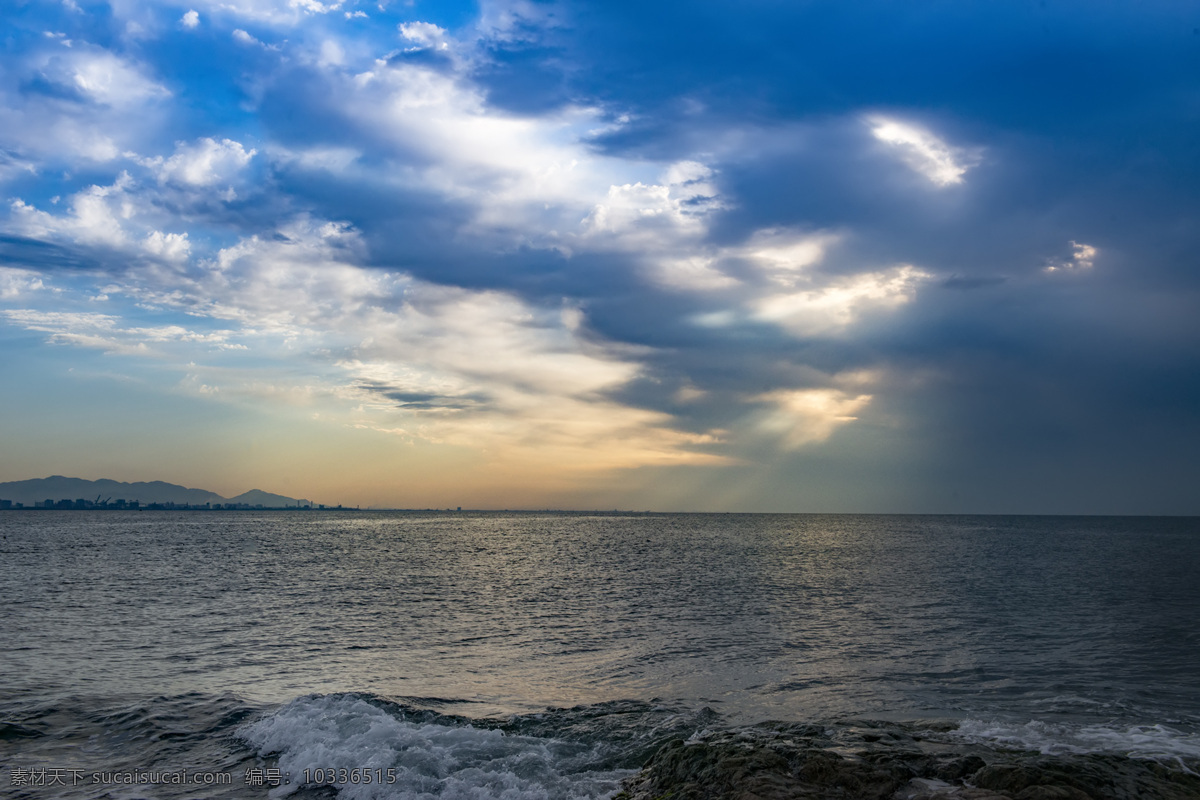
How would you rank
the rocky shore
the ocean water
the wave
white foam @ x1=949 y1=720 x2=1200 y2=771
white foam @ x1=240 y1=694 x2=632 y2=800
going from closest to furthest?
the rocky shore → white foam @ x1=240 y1=694 x2=632 y2=800 → the wave → white foam @ x1=949 y1=720 x2=1200 y2=771 → the ocean water

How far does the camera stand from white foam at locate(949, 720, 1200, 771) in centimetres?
1564

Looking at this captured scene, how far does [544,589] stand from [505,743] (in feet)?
116

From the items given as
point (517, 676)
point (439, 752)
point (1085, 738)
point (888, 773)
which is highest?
point (888, 773)

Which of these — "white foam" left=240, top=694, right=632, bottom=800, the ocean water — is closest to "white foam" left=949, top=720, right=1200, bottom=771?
the ocean water

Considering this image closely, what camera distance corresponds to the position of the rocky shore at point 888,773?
12.3m

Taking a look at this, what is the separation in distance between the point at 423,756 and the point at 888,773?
34.3 ft

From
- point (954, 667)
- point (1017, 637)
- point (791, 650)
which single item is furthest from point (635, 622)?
point (1017, 637)

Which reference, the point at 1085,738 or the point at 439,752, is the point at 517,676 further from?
the point at 1085,738

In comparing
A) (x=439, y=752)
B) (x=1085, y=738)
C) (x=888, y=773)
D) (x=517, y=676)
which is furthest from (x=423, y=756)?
(x=1085, y=738)

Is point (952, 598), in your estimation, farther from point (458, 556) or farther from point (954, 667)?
point (458, 556)

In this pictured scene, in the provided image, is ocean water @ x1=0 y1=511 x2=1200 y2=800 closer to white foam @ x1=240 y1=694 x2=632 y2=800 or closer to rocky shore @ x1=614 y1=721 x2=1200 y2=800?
white foam @ x1=240 y1=694 x2=632 y2=800

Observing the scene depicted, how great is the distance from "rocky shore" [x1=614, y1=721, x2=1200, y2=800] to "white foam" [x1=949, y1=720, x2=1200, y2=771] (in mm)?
842

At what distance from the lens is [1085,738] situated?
1688cm

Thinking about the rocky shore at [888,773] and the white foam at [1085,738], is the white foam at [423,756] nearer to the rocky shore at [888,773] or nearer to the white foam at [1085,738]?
the rocky shore at [888,773]
